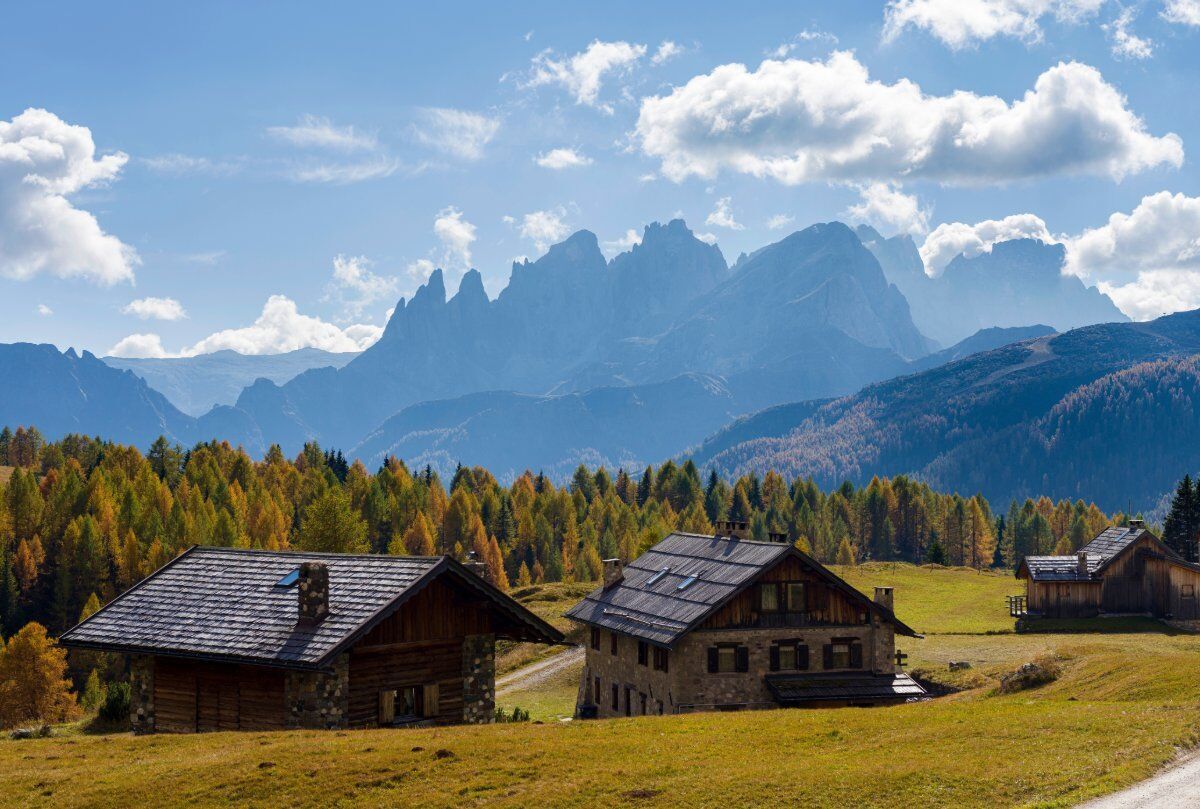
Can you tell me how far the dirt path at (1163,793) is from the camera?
2261cm

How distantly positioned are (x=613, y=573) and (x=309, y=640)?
103 feet

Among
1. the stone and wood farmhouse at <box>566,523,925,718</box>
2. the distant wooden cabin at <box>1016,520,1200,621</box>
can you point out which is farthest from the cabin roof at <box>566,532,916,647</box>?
the distant wooden cabin at <box>1016,520,1200,621</box>

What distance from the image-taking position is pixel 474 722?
42188 millimetres

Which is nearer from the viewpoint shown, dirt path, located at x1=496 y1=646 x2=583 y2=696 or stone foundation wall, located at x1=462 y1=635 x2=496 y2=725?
stone foundation wall, located at x1=462 y1=635 x2=496 y2=725

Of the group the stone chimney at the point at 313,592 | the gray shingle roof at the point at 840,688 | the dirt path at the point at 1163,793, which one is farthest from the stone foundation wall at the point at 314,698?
the gray shingle roof at the point at 840,688

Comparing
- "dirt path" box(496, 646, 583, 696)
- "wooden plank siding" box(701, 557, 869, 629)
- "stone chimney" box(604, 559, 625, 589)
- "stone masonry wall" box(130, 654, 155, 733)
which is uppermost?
"stone chimney" box(604, 559, 625, 589)

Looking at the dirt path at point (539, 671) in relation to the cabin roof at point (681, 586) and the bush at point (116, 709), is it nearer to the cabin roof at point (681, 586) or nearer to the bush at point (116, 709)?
the cabin roof at point (681, 586)

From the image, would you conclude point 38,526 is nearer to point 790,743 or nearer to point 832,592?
point 832,592

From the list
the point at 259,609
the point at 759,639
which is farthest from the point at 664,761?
the point at 759,639

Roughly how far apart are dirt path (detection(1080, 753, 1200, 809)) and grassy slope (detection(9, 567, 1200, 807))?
0.43 meters

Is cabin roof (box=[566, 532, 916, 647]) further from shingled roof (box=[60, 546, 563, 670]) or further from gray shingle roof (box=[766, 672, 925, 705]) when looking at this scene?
shingled roof (box=[60, 546, 563, 670])

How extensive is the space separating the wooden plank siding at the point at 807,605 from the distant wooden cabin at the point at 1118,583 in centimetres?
4658

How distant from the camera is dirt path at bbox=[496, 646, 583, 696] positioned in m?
78.2

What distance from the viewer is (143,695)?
4128cm
